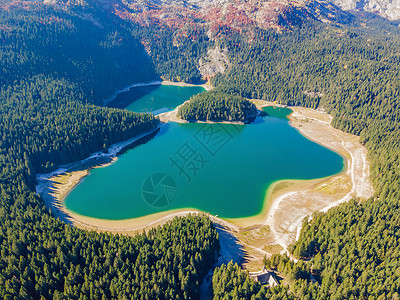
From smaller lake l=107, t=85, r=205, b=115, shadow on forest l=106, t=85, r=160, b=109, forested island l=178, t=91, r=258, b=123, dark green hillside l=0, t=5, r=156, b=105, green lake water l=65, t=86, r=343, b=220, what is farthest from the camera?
shadow on forest l=106, t=85, r=160, b=109

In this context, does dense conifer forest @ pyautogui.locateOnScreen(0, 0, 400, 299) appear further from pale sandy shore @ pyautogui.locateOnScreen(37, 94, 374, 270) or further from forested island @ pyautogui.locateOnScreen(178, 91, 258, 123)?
forested island @ pyautogui.locateOnScreen(178, 91, 258, 123)

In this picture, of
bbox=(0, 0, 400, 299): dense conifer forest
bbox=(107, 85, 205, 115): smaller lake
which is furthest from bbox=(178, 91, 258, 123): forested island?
bbox=(107, 85, 205, 115): smaller lake

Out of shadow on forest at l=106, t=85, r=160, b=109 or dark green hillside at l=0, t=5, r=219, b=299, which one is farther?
shadow on forest at l=106, t=85, r=160, b=109

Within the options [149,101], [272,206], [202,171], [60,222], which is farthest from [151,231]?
[149,101]

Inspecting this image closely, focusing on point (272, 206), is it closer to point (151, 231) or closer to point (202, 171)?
point (202, 171)

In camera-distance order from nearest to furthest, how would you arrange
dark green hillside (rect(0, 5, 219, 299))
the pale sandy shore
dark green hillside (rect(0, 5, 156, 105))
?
dark green hillside (rect(0, 5, 219, 299)) < the pale sandy shore < dark green hillside (rect(0, 5, 156, 105))

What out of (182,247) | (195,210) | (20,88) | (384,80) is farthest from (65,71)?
(384,80)

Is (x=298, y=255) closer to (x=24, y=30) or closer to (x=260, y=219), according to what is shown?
(x=260, y=219)
